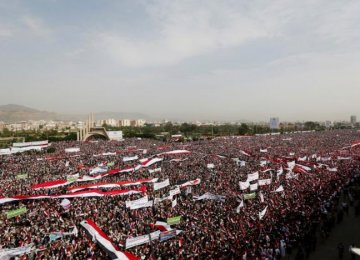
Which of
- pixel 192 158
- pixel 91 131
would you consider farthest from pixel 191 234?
pixel 91 131

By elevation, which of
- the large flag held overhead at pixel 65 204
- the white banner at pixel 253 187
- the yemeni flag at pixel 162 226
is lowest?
the yemeni flag at pixel 162 226

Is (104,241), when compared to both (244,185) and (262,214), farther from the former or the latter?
(244,185)

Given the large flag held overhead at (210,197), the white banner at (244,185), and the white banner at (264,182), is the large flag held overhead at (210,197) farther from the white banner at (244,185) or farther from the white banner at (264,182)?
the white banner at (264,182)

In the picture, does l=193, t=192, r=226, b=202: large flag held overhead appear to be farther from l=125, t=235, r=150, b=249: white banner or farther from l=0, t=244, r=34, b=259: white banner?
l=0, t=244, r=34, b=259: white banner

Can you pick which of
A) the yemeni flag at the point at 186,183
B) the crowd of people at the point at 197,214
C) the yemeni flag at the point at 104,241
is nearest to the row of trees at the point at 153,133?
the crowd of people at the point at 197,214

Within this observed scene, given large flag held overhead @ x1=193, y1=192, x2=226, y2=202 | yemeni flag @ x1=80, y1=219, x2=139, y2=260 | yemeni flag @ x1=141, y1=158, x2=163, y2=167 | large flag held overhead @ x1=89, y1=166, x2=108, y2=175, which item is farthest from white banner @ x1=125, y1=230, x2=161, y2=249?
yemeni flag @ x1=141, y1=158, x2=163, y2=167

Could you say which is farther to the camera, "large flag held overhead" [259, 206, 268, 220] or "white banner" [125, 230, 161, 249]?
"large flag held overhead" [259, 206, 268, 220]

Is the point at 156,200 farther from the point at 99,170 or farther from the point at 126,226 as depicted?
the point at 99,170

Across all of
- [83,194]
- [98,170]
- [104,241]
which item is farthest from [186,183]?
[104,241]

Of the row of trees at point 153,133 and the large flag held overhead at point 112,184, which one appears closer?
the large flag held overhead at point 112,184
